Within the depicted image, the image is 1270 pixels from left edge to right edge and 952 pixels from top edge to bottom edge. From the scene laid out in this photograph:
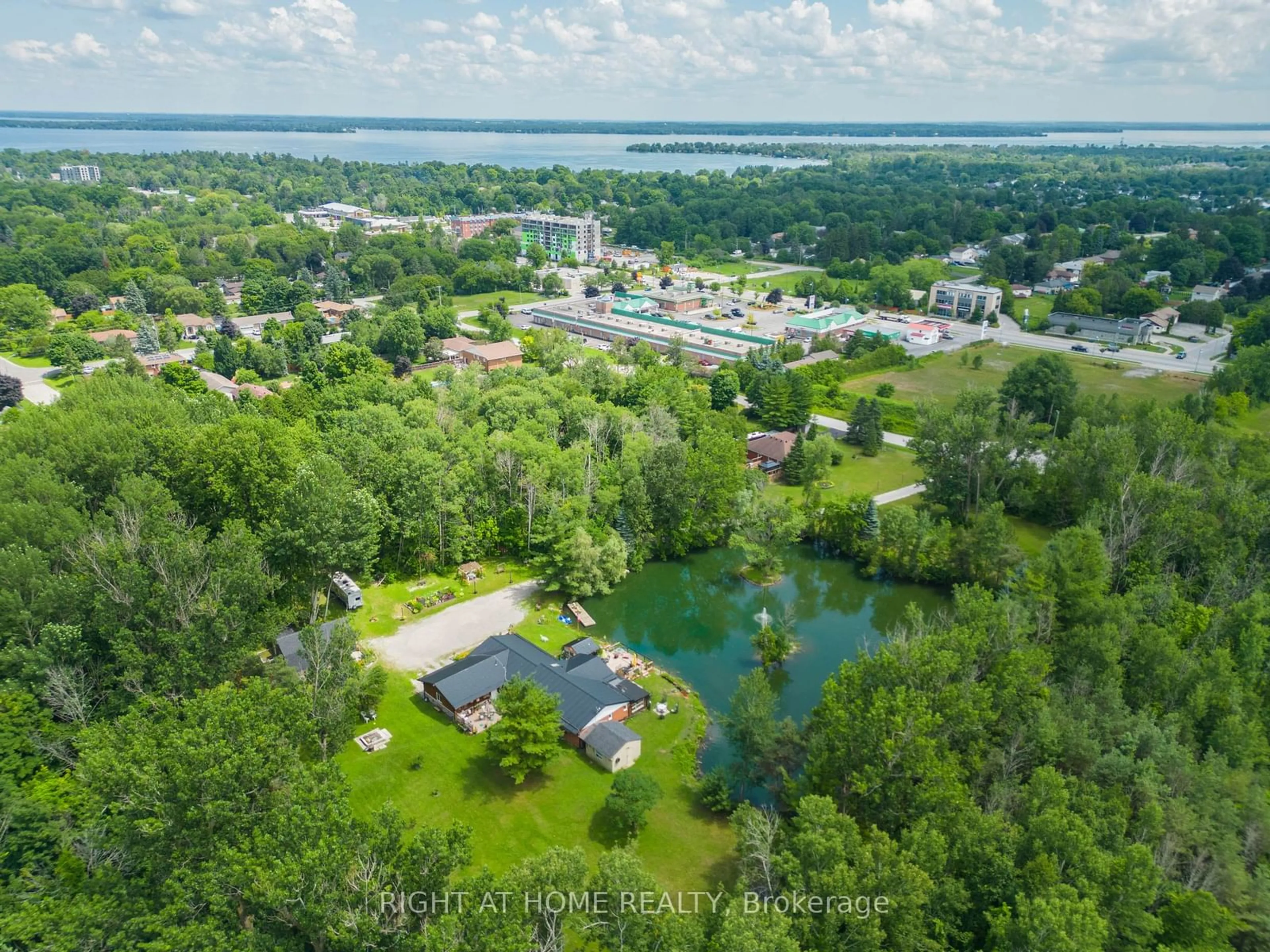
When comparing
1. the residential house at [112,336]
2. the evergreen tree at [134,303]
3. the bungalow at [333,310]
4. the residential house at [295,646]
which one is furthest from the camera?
the bungalow at [333,310]

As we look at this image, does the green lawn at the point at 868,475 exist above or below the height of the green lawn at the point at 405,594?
above

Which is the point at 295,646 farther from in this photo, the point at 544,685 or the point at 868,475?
the point at 868,475

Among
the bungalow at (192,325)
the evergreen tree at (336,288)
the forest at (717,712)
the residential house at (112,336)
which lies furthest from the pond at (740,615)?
the evergreen tree at (336,288)

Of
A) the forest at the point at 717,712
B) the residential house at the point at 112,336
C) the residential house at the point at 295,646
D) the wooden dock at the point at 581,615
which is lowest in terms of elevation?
the wooden dock at the point at 581,615

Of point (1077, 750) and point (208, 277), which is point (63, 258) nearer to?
point (208, 277)

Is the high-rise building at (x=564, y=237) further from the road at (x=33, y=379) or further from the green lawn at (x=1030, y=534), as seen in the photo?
the green lawn at (x=1030, y=534)

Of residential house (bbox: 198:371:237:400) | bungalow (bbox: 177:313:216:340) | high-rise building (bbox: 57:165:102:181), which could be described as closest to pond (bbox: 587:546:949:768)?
residential house (bbox: 198:371:237:400)
